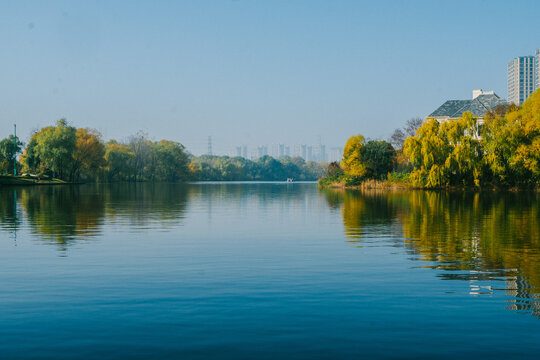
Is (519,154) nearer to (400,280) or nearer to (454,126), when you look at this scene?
(454,126)

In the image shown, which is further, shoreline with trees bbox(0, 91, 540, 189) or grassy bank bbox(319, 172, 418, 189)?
grassy bank bbox(319, 172, 418, 189)

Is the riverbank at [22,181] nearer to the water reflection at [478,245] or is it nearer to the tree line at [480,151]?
the tree line at [480,151]

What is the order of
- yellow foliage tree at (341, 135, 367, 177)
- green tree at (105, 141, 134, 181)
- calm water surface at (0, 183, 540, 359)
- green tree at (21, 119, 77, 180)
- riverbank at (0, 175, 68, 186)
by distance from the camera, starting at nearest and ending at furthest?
calm water surface at (0, 183, 540, 359) < yellow foliage tree at (341, 135, 367, 177) < riverbank at (0, 175, 68, 186) < green tree at (21, 119, 77, 180) < green tree at (105, 141, 134, 181)

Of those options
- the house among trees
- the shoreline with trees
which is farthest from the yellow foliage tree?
the house among trees

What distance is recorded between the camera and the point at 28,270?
10719 millimetres

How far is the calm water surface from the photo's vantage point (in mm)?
6039

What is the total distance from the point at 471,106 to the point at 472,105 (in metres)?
0.35

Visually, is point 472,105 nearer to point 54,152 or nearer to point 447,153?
point 447,153

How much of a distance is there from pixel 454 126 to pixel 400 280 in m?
51.0

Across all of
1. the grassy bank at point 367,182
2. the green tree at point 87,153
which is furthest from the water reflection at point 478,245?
the green tree at point 87,153

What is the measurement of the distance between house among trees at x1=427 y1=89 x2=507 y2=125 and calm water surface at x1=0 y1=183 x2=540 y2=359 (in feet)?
229

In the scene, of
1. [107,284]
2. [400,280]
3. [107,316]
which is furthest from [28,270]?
[400,280]

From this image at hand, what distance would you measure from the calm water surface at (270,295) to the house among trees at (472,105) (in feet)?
229

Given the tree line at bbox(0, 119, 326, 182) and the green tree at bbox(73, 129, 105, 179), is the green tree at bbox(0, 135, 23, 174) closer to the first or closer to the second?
the tree line at bbox(0, 119, 326, 182)
